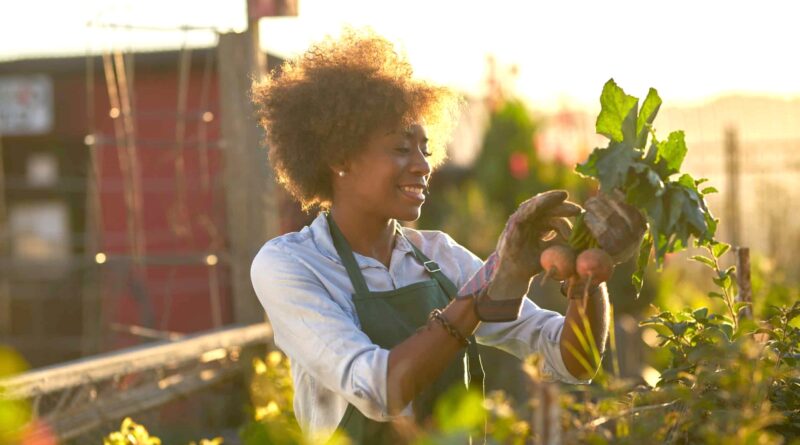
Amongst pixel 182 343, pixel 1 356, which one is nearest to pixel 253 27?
pixel 182 343

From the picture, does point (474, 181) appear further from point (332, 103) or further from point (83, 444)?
point (332, 103)

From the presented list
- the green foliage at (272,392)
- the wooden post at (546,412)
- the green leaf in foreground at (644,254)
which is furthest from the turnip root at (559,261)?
the green foliage at (272,392)

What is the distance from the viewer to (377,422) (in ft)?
8.66

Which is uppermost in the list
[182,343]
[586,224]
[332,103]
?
[332,103]

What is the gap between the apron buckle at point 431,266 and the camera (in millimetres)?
2945

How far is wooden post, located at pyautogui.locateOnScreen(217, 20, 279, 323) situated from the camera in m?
5.03

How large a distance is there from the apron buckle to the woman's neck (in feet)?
0.28

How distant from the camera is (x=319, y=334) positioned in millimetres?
2539

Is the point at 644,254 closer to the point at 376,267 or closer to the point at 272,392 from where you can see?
the point at 376,267

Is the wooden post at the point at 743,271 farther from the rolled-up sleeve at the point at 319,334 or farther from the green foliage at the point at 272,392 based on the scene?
the green foliage at the point at 272,392

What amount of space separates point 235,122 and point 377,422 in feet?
8.83

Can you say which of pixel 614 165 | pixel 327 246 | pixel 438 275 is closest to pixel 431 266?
pixel 438 275

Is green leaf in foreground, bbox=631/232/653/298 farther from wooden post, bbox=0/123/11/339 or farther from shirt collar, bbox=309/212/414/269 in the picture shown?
wooden post, bbox=0/123/11/339

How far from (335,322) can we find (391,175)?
43cm
